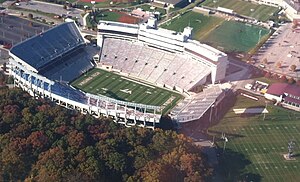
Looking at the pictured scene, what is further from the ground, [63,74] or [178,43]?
[178,43]

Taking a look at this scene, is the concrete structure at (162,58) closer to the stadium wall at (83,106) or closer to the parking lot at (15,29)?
the stadium wall at (83,106)

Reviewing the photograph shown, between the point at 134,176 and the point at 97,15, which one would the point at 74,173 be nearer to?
the point at 134,176

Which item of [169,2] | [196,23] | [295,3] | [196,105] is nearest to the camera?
[196,105]

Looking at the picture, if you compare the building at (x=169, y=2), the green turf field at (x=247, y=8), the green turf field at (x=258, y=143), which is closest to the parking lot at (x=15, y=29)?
the building at (x=169, y=2)

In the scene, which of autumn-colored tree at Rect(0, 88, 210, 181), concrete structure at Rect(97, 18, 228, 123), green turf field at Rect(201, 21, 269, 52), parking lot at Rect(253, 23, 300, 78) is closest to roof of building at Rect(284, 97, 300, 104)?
concrete structure at Rect(97, 18, 228, 123)

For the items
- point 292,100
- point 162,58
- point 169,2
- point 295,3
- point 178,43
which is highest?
point 295,3

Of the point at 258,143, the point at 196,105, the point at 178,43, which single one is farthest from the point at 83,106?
the point at 258,143

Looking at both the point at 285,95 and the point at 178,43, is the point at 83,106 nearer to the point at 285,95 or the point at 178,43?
the point at 178,43
